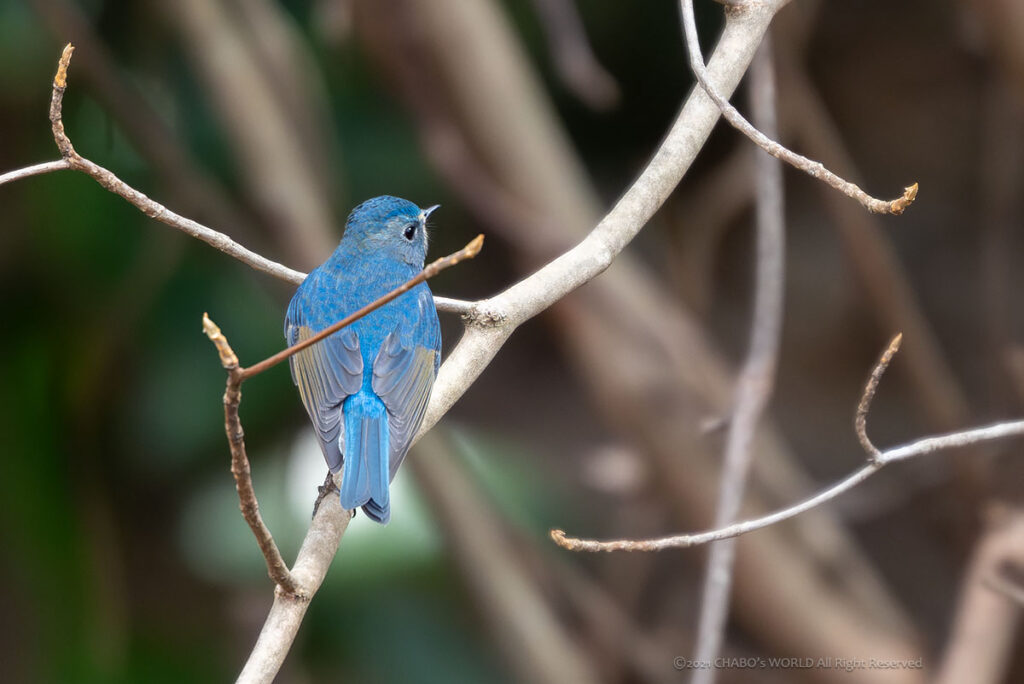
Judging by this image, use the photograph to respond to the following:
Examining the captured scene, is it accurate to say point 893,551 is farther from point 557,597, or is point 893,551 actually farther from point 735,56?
point 735,56

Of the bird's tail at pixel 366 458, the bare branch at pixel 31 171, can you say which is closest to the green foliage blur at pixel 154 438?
the bird's tail at pixel 366 458

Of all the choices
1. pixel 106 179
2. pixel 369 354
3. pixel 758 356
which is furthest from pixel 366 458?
pixel 758 356

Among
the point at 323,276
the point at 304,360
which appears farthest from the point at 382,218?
the point at 304,360

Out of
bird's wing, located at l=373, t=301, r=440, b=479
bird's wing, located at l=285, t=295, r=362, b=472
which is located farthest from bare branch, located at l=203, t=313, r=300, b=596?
bird's wing, located at l=285, t=295, r=362, b=472

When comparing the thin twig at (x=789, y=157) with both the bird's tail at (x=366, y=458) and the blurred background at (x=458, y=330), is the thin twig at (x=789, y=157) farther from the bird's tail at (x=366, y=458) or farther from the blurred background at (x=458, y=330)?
the blurred background at (x=458, y=330)

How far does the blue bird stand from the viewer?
2.34 m

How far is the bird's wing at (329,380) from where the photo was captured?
2.49 m

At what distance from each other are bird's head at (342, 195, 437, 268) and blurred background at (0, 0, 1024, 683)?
1.07 meters

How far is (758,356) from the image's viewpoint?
3273mm

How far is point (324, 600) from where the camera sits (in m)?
4.56

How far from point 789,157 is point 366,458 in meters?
1.04

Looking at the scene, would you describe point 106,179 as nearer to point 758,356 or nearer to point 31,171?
point 31,171

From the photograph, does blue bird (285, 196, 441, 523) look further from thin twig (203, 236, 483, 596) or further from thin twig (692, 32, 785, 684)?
thin twig (692, 32, 785, 684)

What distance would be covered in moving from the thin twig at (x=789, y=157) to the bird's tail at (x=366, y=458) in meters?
0.92
